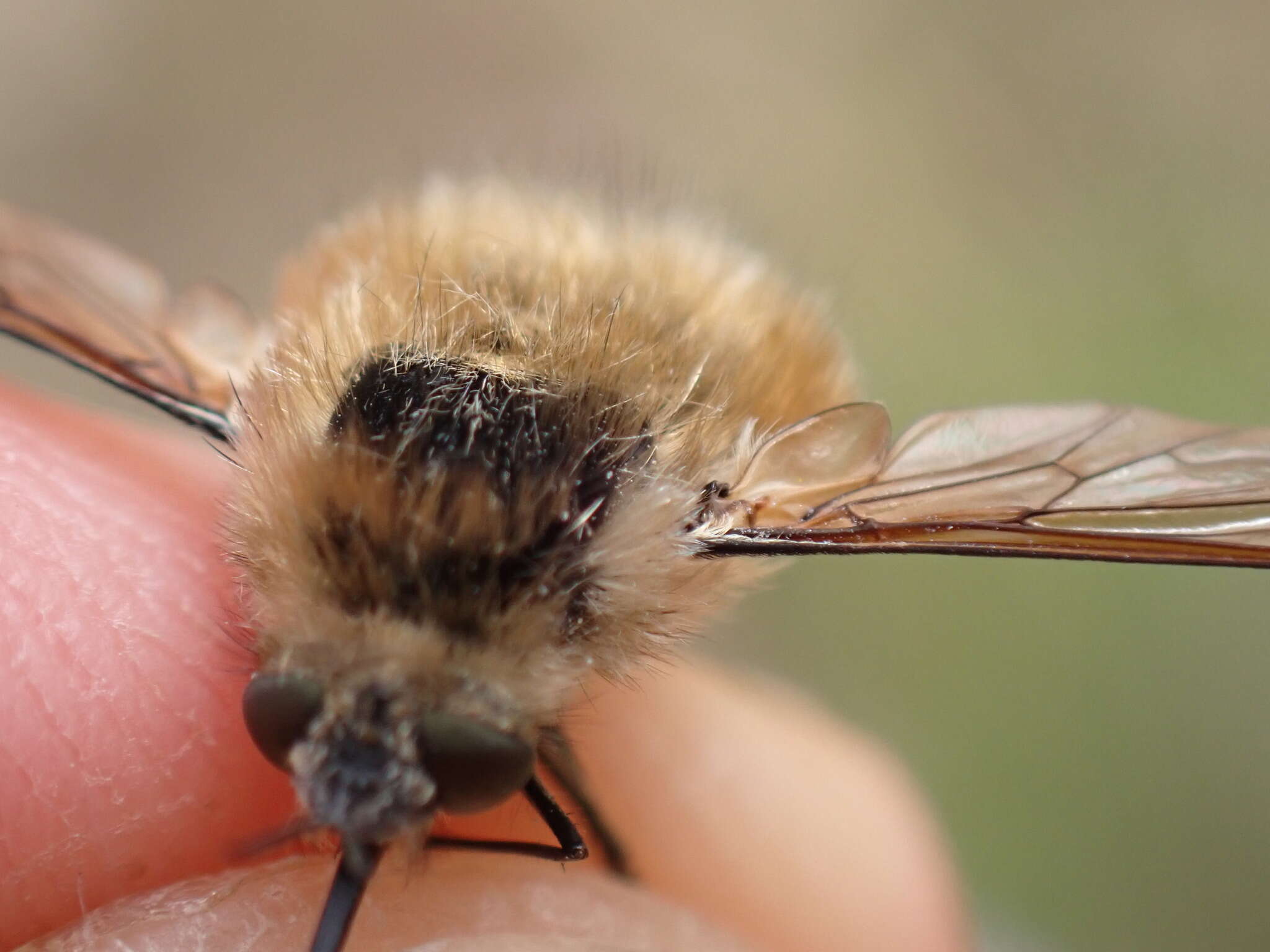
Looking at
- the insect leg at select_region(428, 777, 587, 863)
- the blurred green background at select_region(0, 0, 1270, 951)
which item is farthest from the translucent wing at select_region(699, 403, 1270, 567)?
the blurred green background at select_region(0, 0, 1270, 951)

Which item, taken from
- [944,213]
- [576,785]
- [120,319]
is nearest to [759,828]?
[576,785]

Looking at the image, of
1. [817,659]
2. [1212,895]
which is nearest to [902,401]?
[817,659]

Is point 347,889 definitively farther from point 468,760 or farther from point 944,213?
point 944,213

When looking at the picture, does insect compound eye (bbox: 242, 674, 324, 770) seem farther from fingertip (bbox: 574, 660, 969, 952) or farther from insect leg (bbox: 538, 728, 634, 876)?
fingertip (bbox: 574, 660, 969, 952)

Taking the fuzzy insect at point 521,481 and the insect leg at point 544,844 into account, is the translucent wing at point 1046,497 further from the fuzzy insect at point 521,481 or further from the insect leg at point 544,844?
the insect leg at point 544,844

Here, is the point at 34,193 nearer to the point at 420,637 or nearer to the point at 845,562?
the point at 845,562

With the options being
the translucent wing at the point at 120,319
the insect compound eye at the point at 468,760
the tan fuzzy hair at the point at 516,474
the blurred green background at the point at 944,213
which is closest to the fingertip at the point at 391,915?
the insect compound eye at the point at 468,760
